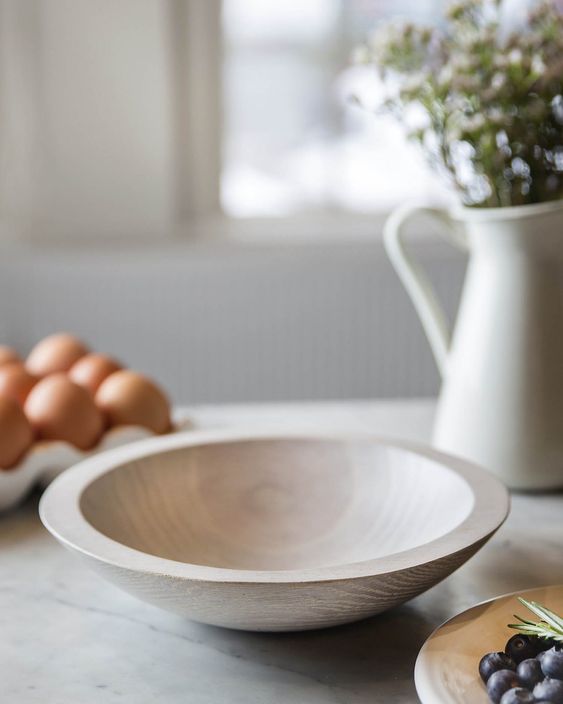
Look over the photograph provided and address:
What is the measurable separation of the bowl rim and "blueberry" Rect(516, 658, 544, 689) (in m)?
0.08

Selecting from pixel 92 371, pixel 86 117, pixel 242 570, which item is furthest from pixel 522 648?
pixel 86 117

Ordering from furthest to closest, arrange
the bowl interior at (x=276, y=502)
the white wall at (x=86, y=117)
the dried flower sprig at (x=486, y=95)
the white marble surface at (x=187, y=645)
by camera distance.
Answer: the white wall at (x=86, y=117) < the dried flower sprig at (x=486, y=95) < the bowl interior at (x=276, y=502) < the white marble surface at (x=187, y=645)

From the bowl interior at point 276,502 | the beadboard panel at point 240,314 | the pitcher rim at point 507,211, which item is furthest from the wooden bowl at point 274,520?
the beadboard panel at point 240,314

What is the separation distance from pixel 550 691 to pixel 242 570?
0.20 meters

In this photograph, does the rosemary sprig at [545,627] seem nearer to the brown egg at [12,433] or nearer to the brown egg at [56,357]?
the brown egg at [12,433]

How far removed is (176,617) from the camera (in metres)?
0.63

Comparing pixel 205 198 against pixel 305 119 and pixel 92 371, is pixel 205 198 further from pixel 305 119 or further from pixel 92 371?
pixel 92 371

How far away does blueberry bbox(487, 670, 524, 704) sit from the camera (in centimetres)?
46

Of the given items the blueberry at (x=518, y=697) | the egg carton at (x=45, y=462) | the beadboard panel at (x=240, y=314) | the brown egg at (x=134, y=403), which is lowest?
the beadboard panel at (x=240, y=314)

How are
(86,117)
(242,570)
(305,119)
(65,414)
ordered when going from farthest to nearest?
(305,119), (86,117), (65,414), (242,570)

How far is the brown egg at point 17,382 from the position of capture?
94 centimetres

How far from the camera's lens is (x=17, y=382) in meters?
0.95

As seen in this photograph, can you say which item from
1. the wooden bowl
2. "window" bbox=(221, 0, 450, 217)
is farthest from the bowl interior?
"window" bbox=(221, 0, 450, 217)

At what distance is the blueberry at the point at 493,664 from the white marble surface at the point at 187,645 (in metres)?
0.06
